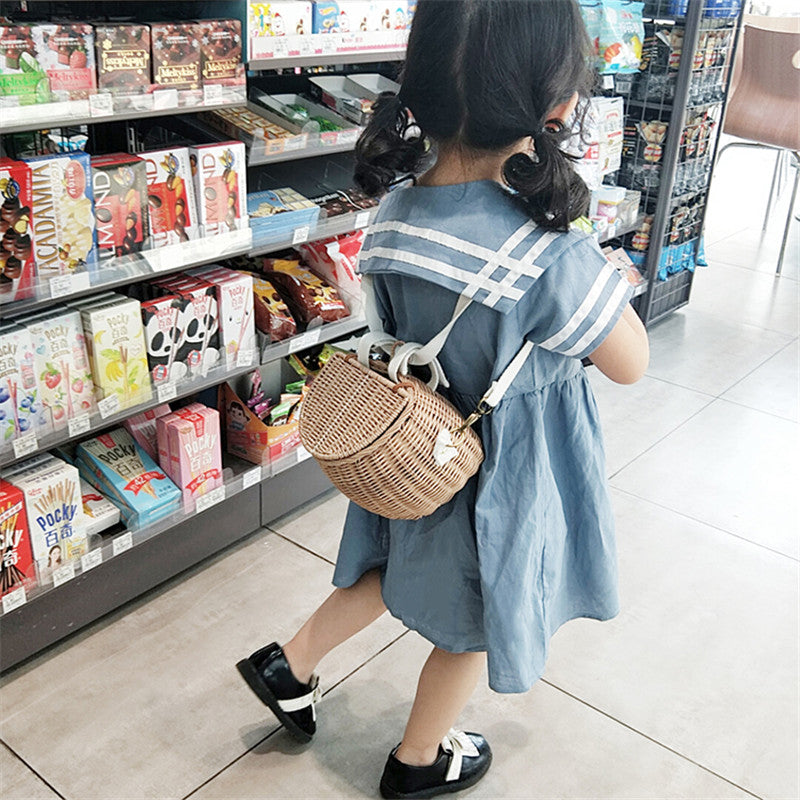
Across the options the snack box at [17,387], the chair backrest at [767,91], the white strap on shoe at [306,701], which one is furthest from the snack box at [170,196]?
the chair backrest at [767,91]

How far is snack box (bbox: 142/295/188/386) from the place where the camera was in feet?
7.14

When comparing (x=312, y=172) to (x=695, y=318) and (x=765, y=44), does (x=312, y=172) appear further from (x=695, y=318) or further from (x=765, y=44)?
(x=765, y=44)

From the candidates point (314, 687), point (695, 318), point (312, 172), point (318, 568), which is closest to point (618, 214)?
point (695, 318)

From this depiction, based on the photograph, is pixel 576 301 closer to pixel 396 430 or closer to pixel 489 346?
pixel 489 346

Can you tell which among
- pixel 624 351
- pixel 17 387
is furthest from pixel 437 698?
pixel 17 387

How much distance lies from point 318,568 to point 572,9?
5.28 ft

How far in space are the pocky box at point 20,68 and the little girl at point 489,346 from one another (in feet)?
2.32

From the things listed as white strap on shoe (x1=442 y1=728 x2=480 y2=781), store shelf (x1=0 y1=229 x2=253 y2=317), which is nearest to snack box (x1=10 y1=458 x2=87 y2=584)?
store shelf (x1=0 y1=229 x2=253 y2=317)

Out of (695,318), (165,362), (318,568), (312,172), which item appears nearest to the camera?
(165,362)

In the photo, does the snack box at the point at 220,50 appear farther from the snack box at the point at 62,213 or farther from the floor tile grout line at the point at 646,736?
the floor tile grout line at the point at 646,736

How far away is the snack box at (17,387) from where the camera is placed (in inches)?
74.7

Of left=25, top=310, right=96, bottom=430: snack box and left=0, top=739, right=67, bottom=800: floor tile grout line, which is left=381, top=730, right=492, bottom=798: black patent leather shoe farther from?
left=25, top=310, right=96, bottom=430: snack box

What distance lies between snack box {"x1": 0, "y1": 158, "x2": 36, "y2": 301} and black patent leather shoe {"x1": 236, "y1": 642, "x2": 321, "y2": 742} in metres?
0.84

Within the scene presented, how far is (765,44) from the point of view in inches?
190
